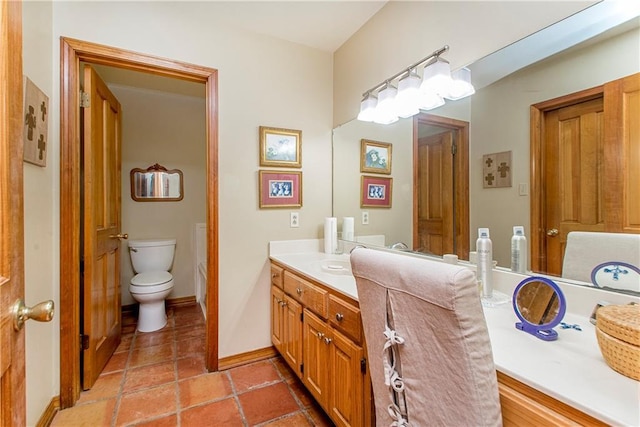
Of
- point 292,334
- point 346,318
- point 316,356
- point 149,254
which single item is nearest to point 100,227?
point 149,254

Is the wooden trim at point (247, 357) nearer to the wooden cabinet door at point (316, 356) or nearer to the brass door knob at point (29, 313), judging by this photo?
the wooden cabinet door at point (316, 356)

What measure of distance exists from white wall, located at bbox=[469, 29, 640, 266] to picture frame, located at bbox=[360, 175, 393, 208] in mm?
660

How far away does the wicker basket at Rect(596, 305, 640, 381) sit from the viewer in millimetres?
631

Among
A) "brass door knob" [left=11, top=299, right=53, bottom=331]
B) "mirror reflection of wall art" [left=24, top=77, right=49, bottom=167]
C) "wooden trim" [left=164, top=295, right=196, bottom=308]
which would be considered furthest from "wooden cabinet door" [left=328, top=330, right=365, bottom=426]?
"wooden trim" [left=164, top=295, right=196, bottom=308]

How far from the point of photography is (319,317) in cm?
152

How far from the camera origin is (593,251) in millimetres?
1003

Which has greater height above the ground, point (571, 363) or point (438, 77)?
point (438, 77)

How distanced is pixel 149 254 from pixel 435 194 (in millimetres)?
2890

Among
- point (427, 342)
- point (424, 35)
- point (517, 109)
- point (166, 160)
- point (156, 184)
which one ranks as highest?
point (424, 35)

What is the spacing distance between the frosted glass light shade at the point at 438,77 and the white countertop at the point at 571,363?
3.14 feet

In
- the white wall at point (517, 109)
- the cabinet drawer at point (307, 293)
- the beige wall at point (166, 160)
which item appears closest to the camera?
the white wall at point (517, 109)

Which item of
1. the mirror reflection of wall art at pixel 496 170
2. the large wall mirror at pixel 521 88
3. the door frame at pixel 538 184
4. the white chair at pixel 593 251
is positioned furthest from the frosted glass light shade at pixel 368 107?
the white chair at pixel 593 251

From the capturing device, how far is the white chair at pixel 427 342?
646mm

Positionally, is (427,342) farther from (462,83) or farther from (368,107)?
(368,107)
